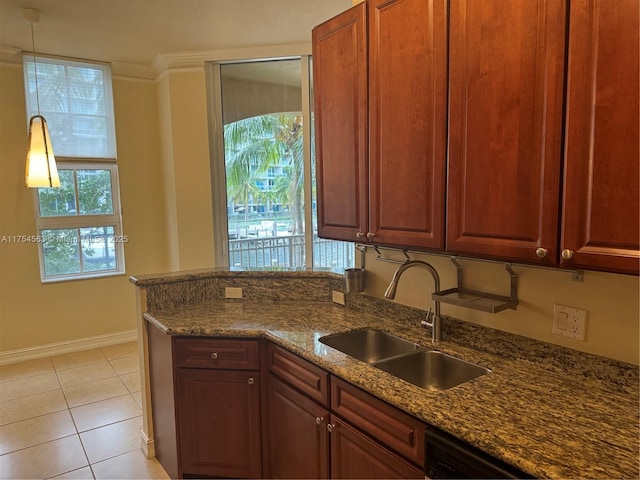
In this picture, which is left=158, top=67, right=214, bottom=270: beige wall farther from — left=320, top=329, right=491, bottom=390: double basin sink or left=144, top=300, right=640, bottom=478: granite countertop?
left=320, top=329, right=491, bottom=390: double basin sink

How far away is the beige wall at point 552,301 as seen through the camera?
1402mm

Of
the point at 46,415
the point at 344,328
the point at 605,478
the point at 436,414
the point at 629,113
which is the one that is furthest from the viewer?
the point at 46,415

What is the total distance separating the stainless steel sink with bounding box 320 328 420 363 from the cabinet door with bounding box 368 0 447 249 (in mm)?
500

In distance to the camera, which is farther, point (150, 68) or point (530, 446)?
point (150, 68)

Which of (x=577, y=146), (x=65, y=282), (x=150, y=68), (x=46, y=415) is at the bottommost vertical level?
(x=46, y=415)

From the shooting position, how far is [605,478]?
1.00 metres

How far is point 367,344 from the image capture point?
2.12 metres

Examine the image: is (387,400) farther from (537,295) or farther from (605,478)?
(537,295)

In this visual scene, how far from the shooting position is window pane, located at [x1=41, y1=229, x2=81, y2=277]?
13.6 feet

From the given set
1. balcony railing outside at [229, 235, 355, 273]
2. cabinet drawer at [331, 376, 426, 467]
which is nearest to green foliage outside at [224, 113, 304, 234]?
balcony railing outside at [229, 235, 355, 273]

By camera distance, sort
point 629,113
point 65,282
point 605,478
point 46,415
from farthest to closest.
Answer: point 65,282 < point 46,415 < point 629,113 < point 605,478

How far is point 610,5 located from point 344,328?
1.59 m

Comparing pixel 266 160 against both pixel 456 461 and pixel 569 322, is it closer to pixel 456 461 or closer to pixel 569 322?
pixel 569 322

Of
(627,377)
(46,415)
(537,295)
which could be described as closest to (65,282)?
(46,415)
